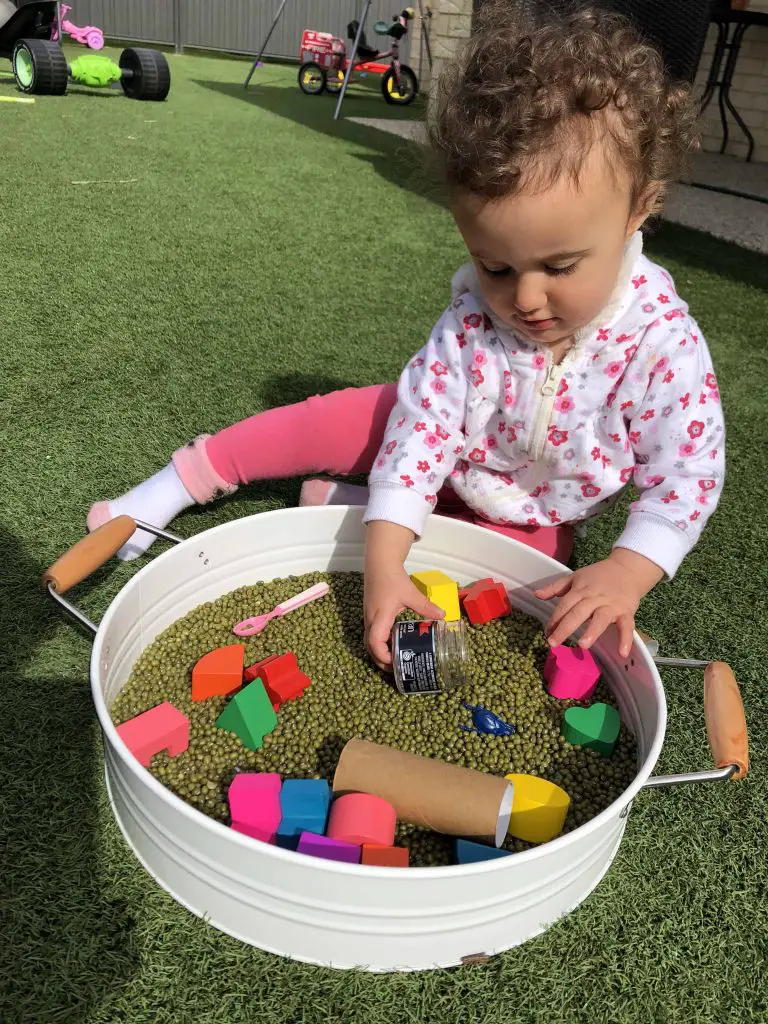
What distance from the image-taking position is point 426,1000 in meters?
0.76

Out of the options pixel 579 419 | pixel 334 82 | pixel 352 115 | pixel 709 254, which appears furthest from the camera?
pixel 334 82

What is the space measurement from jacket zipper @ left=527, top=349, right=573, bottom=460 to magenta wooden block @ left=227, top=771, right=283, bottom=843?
22.6 inches

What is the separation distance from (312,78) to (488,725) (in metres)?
6.20

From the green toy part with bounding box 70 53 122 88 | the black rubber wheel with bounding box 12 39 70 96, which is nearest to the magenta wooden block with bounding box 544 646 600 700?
the black rubber wheel with bounding box 12 39 70 96

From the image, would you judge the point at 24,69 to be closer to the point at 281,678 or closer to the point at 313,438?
the point at 313,438

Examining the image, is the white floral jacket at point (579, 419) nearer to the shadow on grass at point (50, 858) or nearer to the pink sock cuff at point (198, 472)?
the pink sock cuff at point (198, 472)

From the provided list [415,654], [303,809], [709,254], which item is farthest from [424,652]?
[709,254]

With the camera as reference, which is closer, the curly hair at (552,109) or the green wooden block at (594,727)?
the curly hair at (552,109)

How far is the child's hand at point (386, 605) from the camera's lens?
1.01 m

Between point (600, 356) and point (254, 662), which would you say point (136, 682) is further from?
point (600, 356)

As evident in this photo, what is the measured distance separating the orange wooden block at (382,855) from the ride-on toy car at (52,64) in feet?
15.6

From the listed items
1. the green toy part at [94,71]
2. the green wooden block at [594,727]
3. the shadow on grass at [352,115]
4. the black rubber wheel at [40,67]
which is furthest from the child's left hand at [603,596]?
the green toy part at [94,71]

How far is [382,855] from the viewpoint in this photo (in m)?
0.79

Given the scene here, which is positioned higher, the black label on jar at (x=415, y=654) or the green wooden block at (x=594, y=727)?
the black label on jar at (x=415, y=654)
